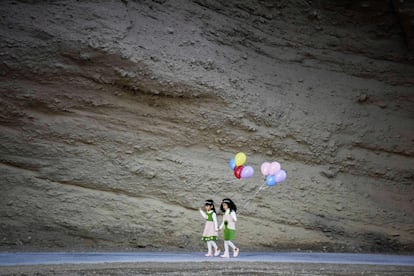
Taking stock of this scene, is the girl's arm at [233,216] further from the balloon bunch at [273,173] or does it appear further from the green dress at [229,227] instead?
the balloon bunch at [273,173]

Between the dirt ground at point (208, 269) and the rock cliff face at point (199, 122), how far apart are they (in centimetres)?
296

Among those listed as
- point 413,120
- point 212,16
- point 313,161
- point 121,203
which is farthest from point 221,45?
point 413,120

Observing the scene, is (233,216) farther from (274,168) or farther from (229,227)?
(274,168)

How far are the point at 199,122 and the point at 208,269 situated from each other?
4.96m

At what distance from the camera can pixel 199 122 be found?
13.6 meters

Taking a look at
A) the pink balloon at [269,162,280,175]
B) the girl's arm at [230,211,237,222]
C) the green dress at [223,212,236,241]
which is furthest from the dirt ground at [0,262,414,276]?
the pink balloon at [269,162,280,175]

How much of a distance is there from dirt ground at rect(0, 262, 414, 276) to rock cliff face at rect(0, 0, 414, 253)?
296 centimetres

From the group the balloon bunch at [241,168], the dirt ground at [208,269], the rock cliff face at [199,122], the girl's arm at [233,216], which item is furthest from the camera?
the rock cliff face at [199,122]

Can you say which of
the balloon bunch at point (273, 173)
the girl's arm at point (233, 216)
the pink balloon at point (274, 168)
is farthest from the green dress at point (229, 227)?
the pink balloon at point (274, 168)

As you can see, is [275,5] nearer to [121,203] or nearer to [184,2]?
[184,2]

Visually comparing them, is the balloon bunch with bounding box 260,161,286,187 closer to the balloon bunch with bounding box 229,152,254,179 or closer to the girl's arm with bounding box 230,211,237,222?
the balloon bunch with bounding box 229,152,254,179

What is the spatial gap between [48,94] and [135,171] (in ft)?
9.18

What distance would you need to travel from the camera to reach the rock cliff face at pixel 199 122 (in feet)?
40.8

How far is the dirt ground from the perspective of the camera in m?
8.68
